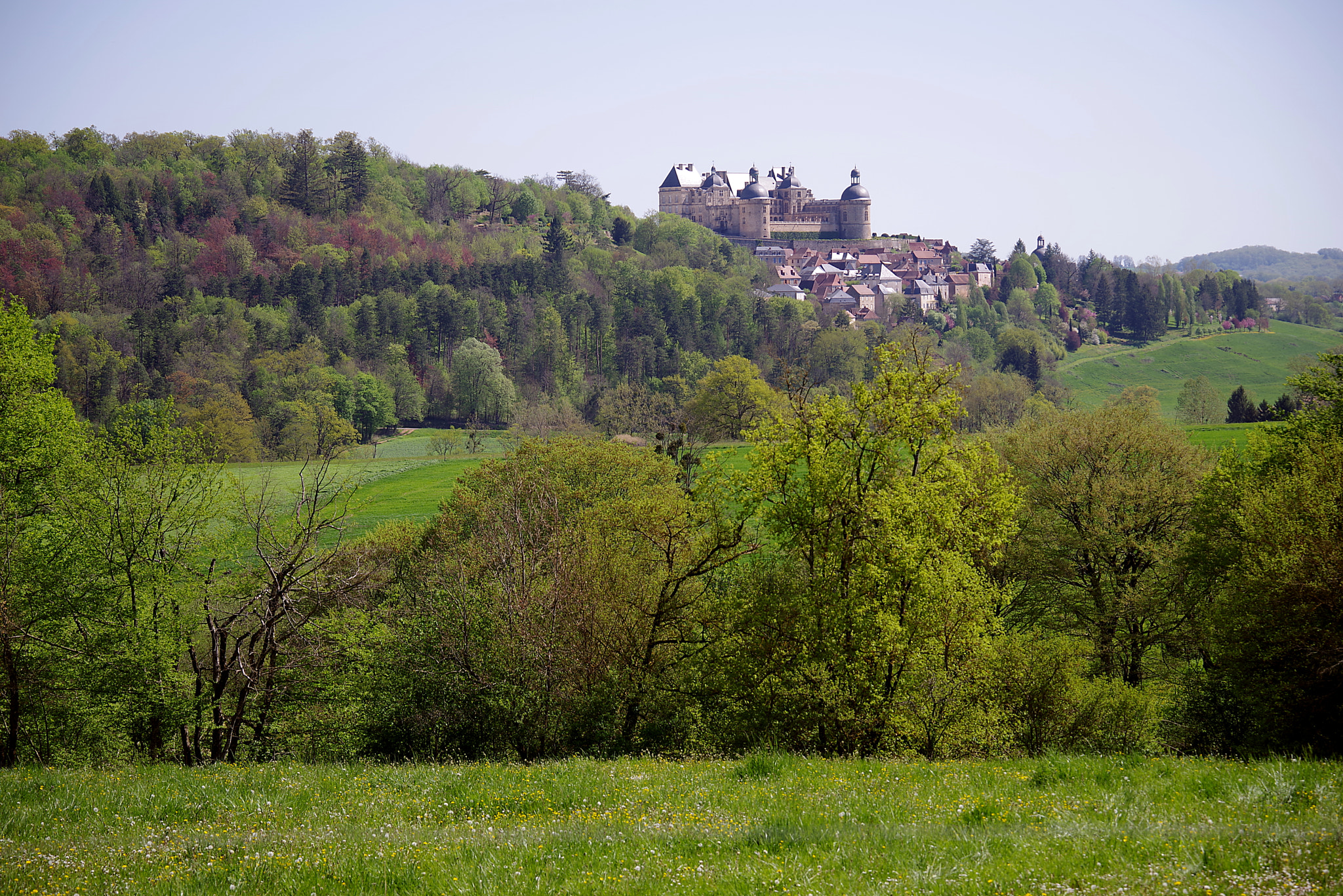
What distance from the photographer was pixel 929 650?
49.8ft

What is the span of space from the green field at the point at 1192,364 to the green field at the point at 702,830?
11529cm

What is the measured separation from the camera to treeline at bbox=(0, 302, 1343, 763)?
49.6 ft

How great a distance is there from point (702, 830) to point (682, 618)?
32.2ft

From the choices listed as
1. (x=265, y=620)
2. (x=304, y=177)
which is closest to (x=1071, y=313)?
(x=304, y=177)

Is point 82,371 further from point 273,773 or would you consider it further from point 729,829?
point 729,829

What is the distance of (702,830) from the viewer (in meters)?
7.77

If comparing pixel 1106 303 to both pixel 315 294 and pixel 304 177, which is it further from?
pixel 304 177

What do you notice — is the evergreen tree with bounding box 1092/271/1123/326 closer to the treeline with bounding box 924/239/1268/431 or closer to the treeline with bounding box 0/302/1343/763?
the treeline with bounding box 924/239/1268/431

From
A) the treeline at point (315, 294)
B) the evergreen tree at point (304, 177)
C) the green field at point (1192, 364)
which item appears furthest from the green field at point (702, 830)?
the evergreen tree at point (304, 177)

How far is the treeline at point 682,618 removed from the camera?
1511cm

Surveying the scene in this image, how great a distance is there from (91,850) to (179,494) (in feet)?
47.3

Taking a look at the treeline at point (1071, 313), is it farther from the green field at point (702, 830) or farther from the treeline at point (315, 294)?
the green field at point (702, 830)

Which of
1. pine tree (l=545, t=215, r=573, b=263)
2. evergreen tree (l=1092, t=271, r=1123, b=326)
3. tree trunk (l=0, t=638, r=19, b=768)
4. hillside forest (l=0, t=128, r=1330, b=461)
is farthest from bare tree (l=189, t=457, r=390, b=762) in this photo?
evergreen tree (l=1092, t=271, r=1123, b=326)

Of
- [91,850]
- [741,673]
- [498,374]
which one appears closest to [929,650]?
[741,673]
